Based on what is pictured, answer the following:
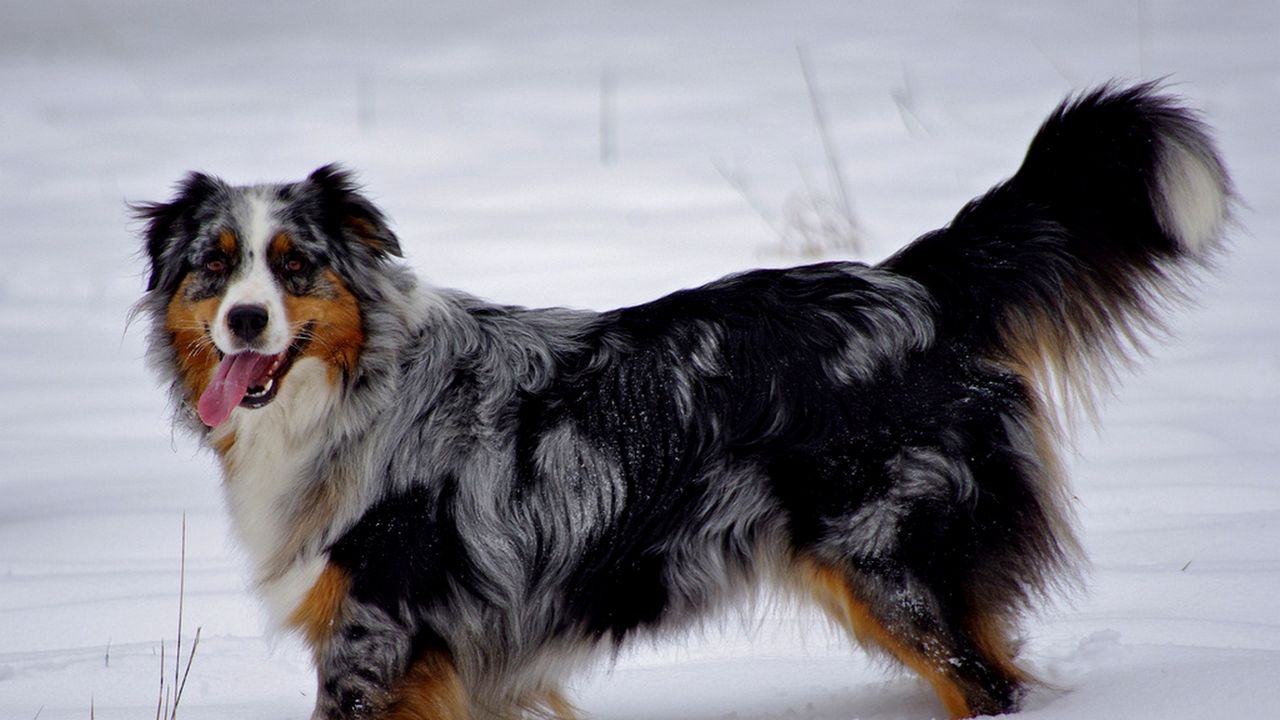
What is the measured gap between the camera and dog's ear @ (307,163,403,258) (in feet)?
13.5

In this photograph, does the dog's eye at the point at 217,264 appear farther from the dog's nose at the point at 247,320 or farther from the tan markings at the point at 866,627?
the tan markings at the point at 866,627

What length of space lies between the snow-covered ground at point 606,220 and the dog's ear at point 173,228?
1.21m

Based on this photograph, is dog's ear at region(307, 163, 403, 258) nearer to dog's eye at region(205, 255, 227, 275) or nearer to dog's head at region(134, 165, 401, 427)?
dog's head at region(134, 165, 401, 427)

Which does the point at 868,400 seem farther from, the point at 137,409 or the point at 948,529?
the point at 137,409

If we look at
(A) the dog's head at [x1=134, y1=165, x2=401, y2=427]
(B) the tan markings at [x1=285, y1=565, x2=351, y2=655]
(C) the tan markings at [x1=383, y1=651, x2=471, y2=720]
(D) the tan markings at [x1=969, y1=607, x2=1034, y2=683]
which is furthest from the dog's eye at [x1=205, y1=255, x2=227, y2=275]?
(D) the tan markings at [x1=969, y1=607, x2=1034, y2=683]

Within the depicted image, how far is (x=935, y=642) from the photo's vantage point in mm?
3666

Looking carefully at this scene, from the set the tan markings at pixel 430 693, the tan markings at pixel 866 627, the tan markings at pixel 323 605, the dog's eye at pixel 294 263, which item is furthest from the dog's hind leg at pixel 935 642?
the dog's eye at pixel 294 263

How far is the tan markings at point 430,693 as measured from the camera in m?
3.74

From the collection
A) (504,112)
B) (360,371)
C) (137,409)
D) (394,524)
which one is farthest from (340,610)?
(504,112)

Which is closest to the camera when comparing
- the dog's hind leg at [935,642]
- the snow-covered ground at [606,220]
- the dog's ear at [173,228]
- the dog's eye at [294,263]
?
the dog's hind leg at [935,642]

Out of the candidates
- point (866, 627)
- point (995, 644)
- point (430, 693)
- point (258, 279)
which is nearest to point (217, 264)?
point (258, 279)

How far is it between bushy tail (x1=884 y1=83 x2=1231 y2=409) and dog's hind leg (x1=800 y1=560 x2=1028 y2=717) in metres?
0.77

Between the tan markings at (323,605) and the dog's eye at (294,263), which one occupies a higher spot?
the dog's eye at (294,263)

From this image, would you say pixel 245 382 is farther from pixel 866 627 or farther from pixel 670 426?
pixel 866 627
